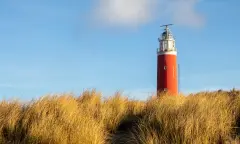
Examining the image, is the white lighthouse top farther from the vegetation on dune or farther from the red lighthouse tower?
the vegetation on dune

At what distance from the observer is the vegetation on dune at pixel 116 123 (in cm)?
657

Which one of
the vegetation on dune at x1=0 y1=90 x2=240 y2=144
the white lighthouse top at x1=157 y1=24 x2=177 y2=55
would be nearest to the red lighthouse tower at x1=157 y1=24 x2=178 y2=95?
the white lighthouse top at x1=157 y1=24 x2=177 y2=55

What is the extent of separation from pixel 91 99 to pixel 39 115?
8.42ft

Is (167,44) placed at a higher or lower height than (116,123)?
higher

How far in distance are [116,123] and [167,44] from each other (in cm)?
2555

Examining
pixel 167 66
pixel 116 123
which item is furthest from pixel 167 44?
pixel 116 123

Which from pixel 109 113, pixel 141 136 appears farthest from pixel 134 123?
pixel 141 136

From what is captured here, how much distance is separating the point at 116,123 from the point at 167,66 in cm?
2378

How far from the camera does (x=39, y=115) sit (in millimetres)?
7730

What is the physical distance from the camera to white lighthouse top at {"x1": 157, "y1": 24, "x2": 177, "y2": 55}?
32.8 meters

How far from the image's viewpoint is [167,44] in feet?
109

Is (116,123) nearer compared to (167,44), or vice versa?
(116,123)

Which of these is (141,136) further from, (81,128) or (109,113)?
(109,113)

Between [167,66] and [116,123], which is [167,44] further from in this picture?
[116,123]
